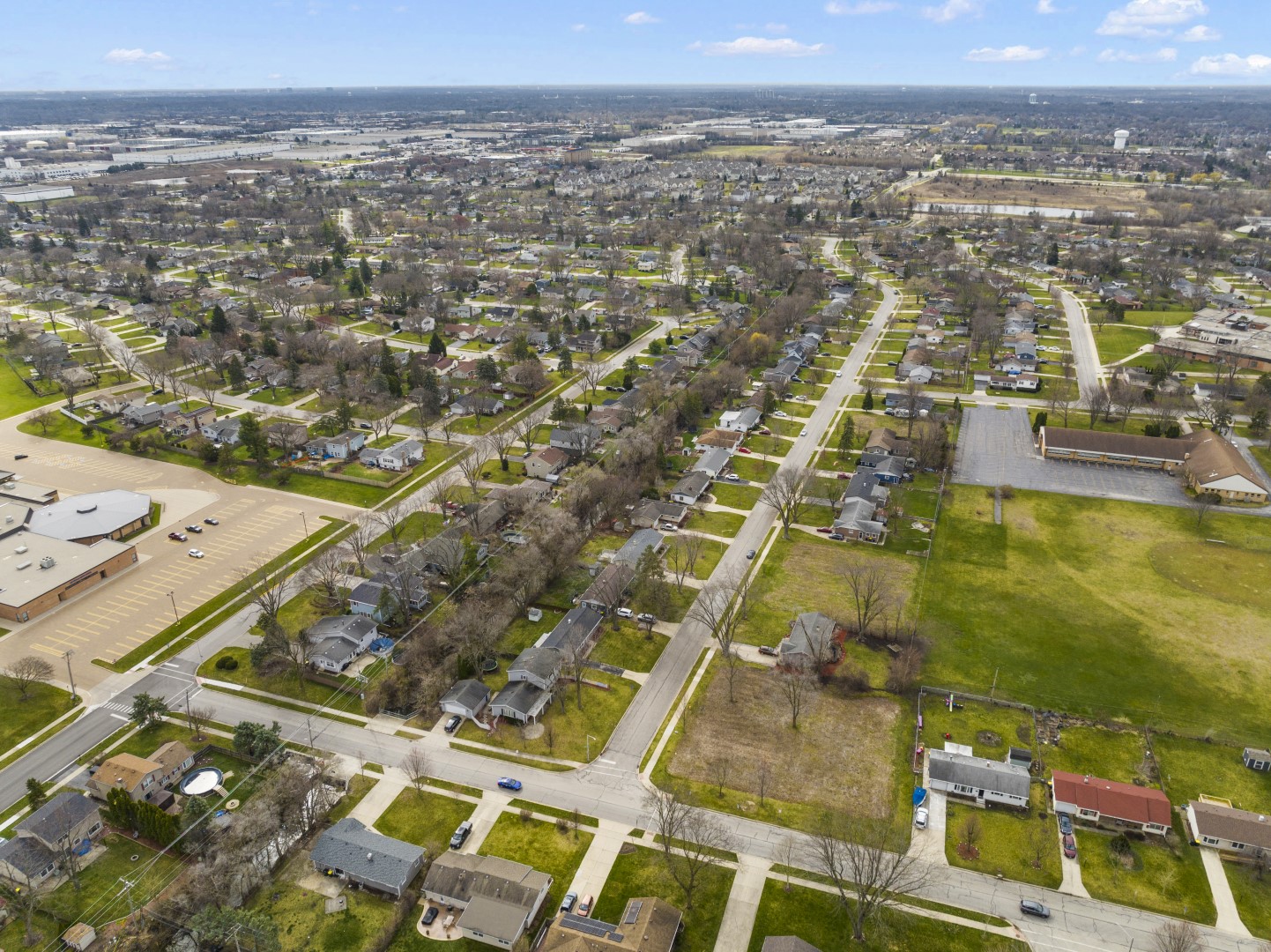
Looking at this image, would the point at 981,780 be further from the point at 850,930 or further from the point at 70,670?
the point at 70,670

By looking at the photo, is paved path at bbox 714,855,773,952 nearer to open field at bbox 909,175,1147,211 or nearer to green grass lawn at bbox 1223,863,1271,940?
green grass lawn at bbox 1223,863,1271,940

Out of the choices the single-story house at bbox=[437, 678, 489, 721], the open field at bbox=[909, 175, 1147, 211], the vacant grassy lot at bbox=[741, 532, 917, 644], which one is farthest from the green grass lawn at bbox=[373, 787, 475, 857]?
the open field at bbox=[909, 175, 1147, 211]

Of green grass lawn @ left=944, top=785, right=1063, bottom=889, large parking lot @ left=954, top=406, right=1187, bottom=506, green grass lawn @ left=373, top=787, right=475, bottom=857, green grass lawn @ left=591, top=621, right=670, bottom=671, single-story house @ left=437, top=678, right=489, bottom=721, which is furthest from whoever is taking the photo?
large parking lot @ left=954, top=406, right=1187, bottom=506

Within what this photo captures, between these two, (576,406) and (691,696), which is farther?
(576,406)

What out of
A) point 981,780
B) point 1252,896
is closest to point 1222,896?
point 1252,896

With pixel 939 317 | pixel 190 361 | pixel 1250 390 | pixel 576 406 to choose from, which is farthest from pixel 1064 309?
pixel 190 361

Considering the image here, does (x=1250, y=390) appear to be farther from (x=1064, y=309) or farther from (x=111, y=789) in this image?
(x=111, y=789)
